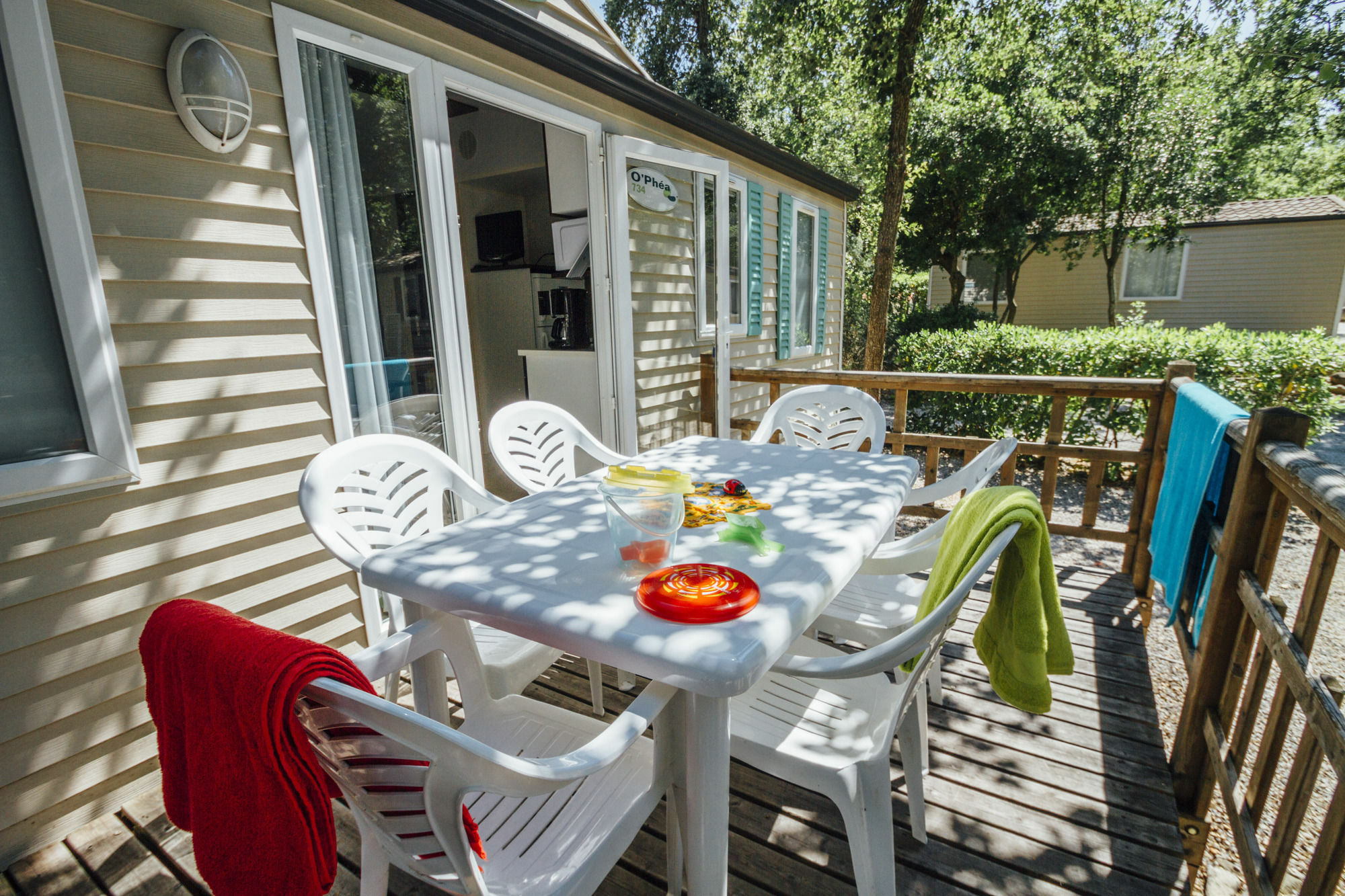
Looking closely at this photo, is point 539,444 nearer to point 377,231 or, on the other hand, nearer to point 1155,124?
point 377,231

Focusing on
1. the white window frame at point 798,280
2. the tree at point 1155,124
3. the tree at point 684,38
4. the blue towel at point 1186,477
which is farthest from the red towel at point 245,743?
the tree at point 1155,124

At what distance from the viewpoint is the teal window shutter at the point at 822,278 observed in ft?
21.5

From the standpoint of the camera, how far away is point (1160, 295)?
47.5 feet

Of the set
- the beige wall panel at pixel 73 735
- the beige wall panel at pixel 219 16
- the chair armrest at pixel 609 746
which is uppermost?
the beige wall panel at pixel 219 16

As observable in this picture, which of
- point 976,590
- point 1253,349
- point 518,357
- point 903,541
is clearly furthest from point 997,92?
point 903,541

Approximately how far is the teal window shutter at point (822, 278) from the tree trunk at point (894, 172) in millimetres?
906

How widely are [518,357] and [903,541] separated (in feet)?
12.4

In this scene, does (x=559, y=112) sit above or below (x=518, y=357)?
above

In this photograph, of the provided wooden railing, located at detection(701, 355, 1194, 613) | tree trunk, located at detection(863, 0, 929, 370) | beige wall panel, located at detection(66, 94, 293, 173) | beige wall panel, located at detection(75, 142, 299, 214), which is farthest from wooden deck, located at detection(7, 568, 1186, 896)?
tree trunk, located at detection(863, 0, 929, 370)

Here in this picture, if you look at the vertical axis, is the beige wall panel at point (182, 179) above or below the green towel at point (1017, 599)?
above

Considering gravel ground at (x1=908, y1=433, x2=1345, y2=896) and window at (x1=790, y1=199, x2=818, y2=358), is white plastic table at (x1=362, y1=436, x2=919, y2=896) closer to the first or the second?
gravel ground at (x1=908, y1=433, x2=1345, y2=896)

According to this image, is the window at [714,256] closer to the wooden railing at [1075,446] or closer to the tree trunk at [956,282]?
the wooden railing at [1075,446]

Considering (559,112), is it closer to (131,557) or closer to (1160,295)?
(131,557)

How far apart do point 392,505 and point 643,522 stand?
0.99 m
